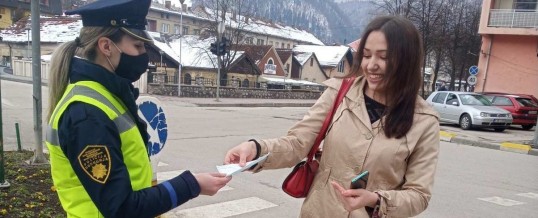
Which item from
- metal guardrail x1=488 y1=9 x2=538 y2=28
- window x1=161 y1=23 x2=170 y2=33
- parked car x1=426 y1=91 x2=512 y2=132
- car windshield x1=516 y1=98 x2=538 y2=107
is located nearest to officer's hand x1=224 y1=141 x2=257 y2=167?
parked car x1=426 y1=91 x2=512 y2=132

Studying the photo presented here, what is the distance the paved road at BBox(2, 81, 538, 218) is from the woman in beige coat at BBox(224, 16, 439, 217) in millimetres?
3297

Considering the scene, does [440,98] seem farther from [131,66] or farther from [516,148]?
[131,66]

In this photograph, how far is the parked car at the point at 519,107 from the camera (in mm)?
18484

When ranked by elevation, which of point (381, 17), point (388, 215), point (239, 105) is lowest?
point (239, 105)

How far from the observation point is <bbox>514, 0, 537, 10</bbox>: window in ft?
81.0

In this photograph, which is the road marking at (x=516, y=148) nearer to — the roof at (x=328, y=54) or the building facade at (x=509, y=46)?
the building facade at (x=509, y=46)

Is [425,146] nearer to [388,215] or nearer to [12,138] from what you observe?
[388,215]

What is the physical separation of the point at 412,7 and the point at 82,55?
114 ft

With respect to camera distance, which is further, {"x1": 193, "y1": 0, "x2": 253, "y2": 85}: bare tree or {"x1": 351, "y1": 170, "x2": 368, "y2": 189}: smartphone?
{"x1": 193, "y1": 0, "x2": 253, "y2": 85}: bare tree

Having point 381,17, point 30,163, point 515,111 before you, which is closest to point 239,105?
point 515,111

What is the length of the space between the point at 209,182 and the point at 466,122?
57.1 feet

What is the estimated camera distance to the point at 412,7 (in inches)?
1310

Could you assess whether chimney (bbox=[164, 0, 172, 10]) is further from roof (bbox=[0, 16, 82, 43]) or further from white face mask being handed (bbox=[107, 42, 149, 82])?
white face mask being handed (bbox=[107, 42, 149, 82])

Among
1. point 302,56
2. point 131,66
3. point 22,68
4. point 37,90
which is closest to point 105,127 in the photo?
point 131,66
